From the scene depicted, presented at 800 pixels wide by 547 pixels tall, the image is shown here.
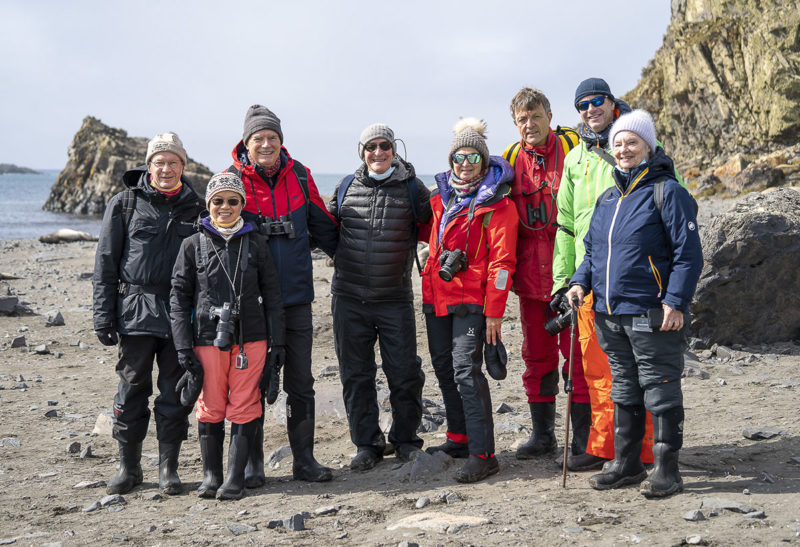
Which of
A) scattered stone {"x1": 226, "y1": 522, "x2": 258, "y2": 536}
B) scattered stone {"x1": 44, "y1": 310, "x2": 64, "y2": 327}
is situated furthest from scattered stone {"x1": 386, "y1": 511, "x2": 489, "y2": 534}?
scattered stone {"x1": 44, "y1": 310, "x2": 64, "y2": 327}

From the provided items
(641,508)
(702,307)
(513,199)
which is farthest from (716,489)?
(702,307)

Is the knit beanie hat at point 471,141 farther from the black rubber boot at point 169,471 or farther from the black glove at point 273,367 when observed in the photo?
the black rubber boot at point 169,471

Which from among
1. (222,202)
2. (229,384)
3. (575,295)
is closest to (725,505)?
(575,295)

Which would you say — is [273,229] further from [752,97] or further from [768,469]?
[752,97]

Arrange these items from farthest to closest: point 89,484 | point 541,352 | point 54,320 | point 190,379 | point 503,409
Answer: point 54,320
point 503,409
point 541,352
point 89,484
point 190,379

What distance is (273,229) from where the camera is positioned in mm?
6254

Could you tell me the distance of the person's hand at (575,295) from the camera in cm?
564

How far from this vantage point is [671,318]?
5043mm

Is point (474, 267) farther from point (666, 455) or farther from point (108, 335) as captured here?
point (108, 335)

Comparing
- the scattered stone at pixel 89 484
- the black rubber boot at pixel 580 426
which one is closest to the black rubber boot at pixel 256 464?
the scattered stone at pixel 89 484

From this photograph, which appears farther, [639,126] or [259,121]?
[259,121]

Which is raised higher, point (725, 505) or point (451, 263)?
point (451, 263)

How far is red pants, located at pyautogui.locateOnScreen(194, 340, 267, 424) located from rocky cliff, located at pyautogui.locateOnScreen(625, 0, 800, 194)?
3270cm

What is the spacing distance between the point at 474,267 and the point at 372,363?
1.42 metres
